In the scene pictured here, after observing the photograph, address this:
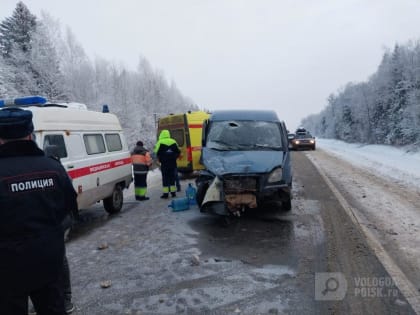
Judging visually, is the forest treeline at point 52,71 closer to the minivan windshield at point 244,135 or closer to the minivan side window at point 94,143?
the minivan side window at point 94,143

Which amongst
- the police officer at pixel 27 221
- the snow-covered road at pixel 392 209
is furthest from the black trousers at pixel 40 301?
the snow-covered road at pixel 392 209

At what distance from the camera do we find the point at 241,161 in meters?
6.62

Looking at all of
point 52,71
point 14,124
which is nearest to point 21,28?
point 52,71

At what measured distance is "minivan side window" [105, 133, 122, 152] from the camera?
7800 mm

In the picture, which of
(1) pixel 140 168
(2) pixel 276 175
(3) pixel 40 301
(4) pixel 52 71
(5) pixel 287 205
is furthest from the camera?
(4) pixel 52 71

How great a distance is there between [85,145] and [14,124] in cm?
471

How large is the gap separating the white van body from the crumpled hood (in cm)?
222

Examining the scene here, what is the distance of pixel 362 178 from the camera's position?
11891mm

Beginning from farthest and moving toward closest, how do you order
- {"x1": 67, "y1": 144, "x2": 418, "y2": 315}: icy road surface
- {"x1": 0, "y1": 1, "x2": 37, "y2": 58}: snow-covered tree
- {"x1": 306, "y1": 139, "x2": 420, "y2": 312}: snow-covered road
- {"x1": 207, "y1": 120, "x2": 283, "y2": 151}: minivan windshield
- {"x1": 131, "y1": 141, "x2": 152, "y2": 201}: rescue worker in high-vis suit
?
{"x1": 0, "y1": 1, "x2": 37, "y2": 58}: snow-covered tree, {"x1": 131, "y1": 141, "x2": 152, "y2": 201}: rescue worker in high-vis suit, {"x1": 207, "y1": 120, "x2": 283, "y2": 151}: minivan windshield, {"x1": 306, "y1": 139, "x2": 420, "y2": 312}: snow-covered road, {"x1": 67, "y1": 144, "x2": 418, "y2": 315}: icy road surface

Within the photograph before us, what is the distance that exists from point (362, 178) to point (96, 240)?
9.64 metres

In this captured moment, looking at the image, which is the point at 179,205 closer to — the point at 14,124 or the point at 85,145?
the point at 85,145

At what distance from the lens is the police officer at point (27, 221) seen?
194 centimetres

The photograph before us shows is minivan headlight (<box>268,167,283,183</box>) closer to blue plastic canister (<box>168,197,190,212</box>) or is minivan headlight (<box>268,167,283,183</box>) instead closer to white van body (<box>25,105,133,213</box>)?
blue plastic canister (<box>168,197,190,212</box>)

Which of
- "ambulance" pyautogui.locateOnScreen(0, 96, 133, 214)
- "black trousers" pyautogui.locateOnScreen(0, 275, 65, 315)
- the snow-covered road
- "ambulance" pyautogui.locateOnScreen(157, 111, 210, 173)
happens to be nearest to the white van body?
"ambulance" pyautogui.locateOnScreen(0, 96, 133, 214)
